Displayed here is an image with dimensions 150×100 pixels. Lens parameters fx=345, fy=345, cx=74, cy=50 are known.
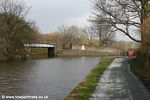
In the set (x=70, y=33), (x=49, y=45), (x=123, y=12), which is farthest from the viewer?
(x=70, y=33)

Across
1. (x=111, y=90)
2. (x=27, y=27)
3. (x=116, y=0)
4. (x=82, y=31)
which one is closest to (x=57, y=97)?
(x=111, y=90)

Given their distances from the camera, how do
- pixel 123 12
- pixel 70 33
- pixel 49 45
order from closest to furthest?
pixel 123 12
pixel 49 45
pixel 70 33

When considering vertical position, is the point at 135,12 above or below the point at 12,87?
above

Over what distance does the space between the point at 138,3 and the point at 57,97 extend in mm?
33394

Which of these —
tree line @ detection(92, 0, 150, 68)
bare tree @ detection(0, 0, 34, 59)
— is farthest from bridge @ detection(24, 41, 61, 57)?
tree line @ detection(92, 0, 150, 68)

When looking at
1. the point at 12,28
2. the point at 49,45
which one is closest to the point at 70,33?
the point at 49,45

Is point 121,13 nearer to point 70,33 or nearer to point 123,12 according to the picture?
point 123,12

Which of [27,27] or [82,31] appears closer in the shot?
[27,27]

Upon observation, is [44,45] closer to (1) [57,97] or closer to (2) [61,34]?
(2) [61,34]

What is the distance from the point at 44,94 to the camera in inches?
783

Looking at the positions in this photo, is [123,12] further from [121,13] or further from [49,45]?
[49,45]

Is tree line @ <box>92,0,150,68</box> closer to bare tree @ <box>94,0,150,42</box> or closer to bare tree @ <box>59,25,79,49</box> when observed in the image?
bare tree @ <box>94,0,150,42</box>

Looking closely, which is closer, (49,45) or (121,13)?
(121,13)

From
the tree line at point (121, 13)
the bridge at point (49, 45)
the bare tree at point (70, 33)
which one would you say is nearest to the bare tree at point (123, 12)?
the tree line at point (121, 13)
